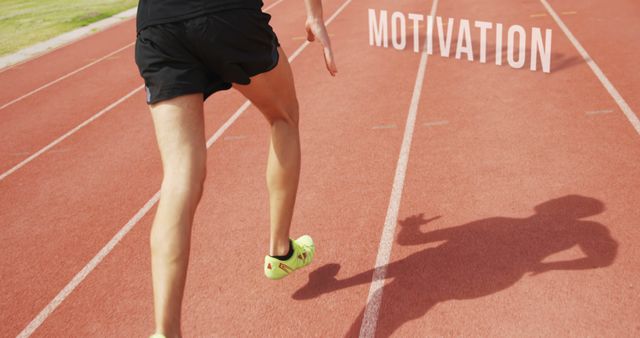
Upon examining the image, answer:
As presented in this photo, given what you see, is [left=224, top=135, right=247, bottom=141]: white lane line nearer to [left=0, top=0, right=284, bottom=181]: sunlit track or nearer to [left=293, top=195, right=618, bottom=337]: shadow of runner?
[left=0, top=0, right=284, bottom=181]: sunlit track

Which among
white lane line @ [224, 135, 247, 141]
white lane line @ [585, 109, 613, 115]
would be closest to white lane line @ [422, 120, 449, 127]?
white lane line @ [585, 109, 613, 115]

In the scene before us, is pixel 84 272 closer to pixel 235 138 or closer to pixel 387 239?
pixel 387 239

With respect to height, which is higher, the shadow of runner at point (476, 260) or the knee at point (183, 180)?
the knee at point (183, 180)

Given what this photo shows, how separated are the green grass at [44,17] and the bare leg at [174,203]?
1178 cm

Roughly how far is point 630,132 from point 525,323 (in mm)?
2339

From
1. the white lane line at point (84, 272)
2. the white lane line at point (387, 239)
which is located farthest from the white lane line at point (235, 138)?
the white lane line at point (387, 239)

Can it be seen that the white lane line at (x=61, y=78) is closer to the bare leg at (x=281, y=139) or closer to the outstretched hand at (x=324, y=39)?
the bare leg at (x=281, y=139)

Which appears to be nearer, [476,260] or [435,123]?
[476,260]

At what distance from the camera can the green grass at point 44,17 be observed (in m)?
13.4

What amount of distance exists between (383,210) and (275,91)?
1410mm

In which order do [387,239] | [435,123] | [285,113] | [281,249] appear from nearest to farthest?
[285,113] → [281,249] → [387,239] → [435,123]

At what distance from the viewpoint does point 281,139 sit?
242cm

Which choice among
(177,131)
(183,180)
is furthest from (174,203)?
(177,131)

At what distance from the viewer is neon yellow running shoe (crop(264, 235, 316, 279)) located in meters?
2.61
